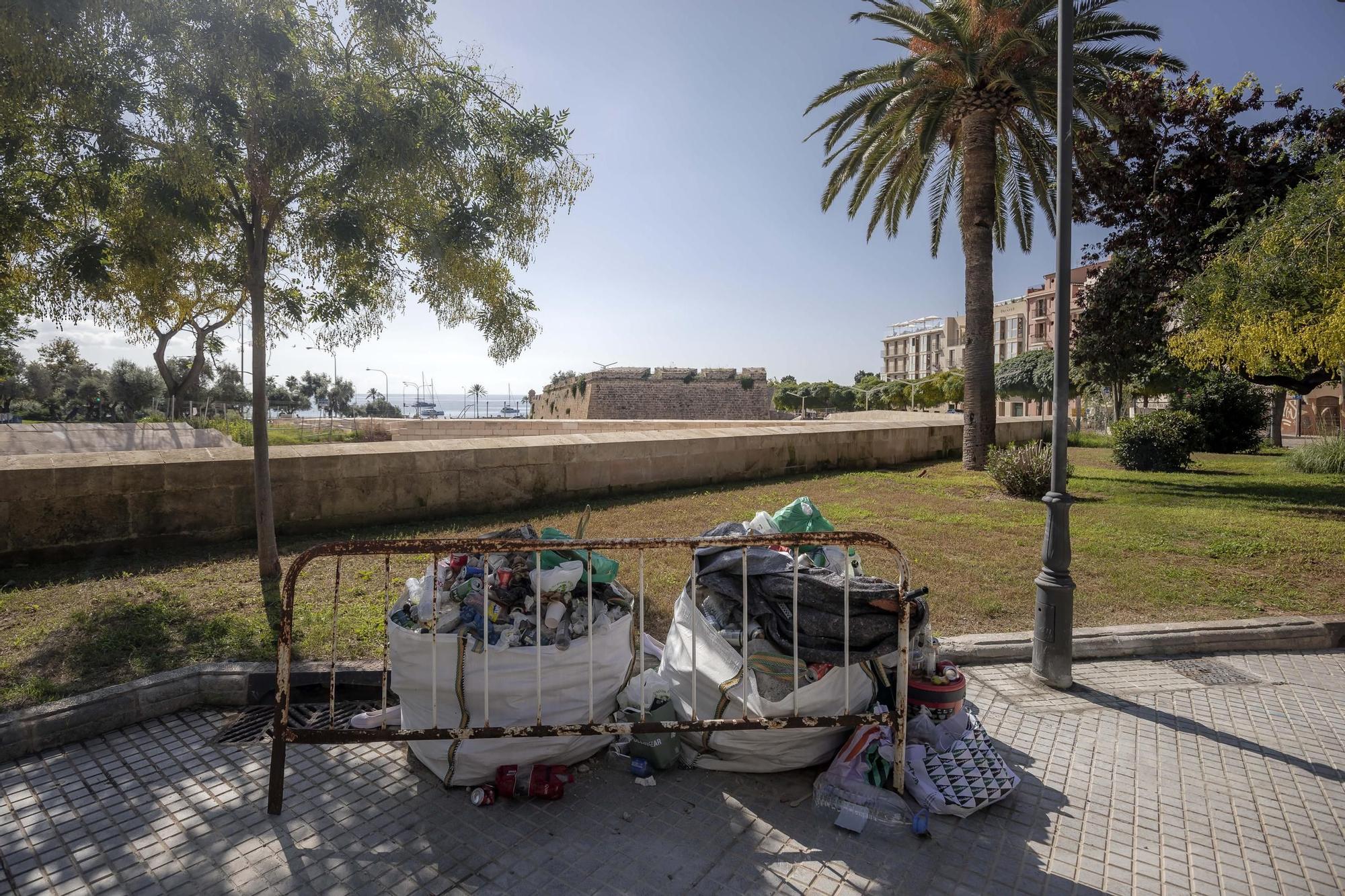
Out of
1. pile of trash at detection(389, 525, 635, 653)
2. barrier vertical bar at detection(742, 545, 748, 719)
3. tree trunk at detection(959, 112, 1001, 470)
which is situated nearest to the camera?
barrier vertical bar at detection(742, 545, 748, 719)

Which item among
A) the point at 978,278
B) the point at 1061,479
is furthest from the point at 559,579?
the point at 978,278

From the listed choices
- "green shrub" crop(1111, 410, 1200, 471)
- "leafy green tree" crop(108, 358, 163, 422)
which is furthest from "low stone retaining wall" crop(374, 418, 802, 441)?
"leafy green tree" crop(108, 358, 163, 422)

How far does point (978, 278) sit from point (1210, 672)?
949 centimetres

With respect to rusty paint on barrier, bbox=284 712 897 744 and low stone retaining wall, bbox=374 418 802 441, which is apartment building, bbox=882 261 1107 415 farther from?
rusty paint on barrier, bbox=284 712 897 744

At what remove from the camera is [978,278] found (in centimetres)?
1222

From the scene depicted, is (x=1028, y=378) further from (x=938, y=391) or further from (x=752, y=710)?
(x=752, y=710)

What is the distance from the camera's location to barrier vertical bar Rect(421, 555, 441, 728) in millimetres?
2736

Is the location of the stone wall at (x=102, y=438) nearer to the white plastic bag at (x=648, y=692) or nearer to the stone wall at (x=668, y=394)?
the white plastic bag at (x=648, y=692)

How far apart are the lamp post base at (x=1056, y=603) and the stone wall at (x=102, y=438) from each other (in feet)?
48.2

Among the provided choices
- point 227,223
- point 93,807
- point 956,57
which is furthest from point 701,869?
point 956,57

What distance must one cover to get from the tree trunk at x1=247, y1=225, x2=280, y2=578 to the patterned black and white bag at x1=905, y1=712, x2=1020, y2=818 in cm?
492

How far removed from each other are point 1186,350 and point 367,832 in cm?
1099

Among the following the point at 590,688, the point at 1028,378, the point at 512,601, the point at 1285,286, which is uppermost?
the point at 1028,378

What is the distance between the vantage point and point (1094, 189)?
41.4 feet
